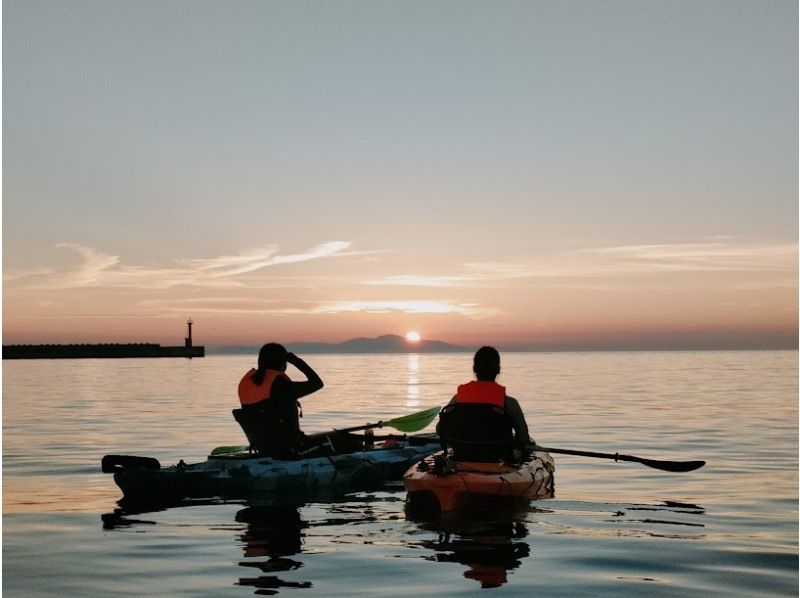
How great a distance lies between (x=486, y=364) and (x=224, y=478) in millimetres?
4618

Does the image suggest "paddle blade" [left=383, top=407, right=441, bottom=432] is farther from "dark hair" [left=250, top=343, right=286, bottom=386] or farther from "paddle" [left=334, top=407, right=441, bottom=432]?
"dark hair" [left=250, top=343, right=286, bottom=386]

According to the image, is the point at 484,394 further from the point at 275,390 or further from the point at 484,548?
the point at 275,390

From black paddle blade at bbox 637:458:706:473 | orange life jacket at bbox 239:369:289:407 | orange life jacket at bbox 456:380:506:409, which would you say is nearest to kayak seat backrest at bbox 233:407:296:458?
orange life jacket at bbox 239:369:289:407

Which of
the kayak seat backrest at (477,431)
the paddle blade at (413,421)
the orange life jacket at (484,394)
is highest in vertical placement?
the orange life jacket at (484,394)

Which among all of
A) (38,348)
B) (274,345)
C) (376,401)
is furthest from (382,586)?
(38,348)

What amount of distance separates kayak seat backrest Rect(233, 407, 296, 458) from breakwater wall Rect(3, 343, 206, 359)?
12837 centimetres

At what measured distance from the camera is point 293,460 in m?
14.6

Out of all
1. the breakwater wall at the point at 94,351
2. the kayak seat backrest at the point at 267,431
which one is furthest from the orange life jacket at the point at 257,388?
the breakwater wall at the point at 94,351

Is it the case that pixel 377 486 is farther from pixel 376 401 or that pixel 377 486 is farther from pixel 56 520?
pixel 376 401

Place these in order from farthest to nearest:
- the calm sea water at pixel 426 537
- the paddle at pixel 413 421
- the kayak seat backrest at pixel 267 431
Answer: the paddle at pixel 413 421, the kayak seat backrest at pixel 267 431, the calm sea water at pixel 426 537

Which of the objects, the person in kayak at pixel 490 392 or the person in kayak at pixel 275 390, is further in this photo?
the person in kayak at pixel 275 390

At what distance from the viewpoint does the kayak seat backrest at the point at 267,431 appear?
14.2m

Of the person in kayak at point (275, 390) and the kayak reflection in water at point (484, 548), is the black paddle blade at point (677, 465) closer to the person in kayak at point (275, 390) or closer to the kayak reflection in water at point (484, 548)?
the kayak reflection in water at point (484, 548)

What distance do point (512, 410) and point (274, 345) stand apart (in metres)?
3.59
